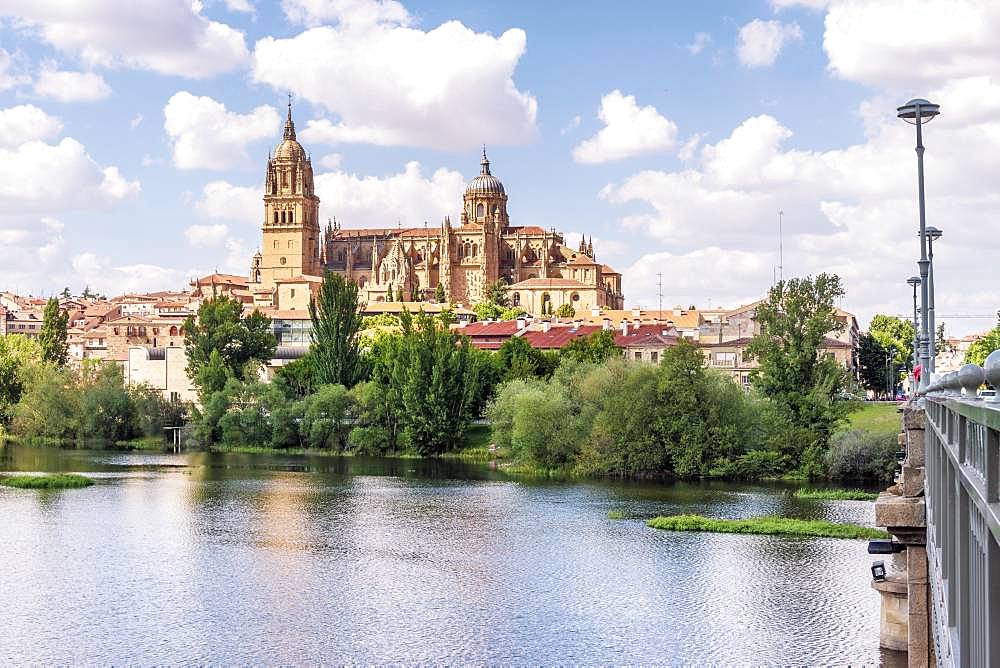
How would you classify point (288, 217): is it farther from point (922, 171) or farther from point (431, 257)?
point (922, 171)

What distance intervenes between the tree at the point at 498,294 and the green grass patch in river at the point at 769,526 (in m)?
92.7

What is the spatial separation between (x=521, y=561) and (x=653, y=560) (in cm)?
281

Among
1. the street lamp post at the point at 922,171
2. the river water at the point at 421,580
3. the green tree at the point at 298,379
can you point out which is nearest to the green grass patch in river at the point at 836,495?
the river water at the point at 421,580

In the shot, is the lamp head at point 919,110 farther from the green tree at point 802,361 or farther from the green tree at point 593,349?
the green tree at point 593,349

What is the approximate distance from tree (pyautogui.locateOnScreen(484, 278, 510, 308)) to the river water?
87830 millimetres

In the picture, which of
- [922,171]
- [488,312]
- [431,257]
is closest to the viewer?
[922,171]

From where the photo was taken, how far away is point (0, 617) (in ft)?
70.7

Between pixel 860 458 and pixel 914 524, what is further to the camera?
pixel 860 458

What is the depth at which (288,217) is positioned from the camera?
146m

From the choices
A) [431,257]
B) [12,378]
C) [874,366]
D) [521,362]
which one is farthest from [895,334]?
[12,378]

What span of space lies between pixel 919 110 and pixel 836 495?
2092cm

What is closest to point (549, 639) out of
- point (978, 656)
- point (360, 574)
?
point (360, 574)

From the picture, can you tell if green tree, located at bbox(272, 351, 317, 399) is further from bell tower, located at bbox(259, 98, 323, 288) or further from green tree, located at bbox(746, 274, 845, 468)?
bell tower, located at bbox(259, 98, 323, 288)

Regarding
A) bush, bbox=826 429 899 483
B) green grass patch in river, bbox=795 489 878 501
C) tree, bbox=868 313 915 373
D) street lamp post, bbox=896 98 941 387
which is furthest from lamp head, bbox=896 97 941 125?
tree, bbox=868 313 915 373
